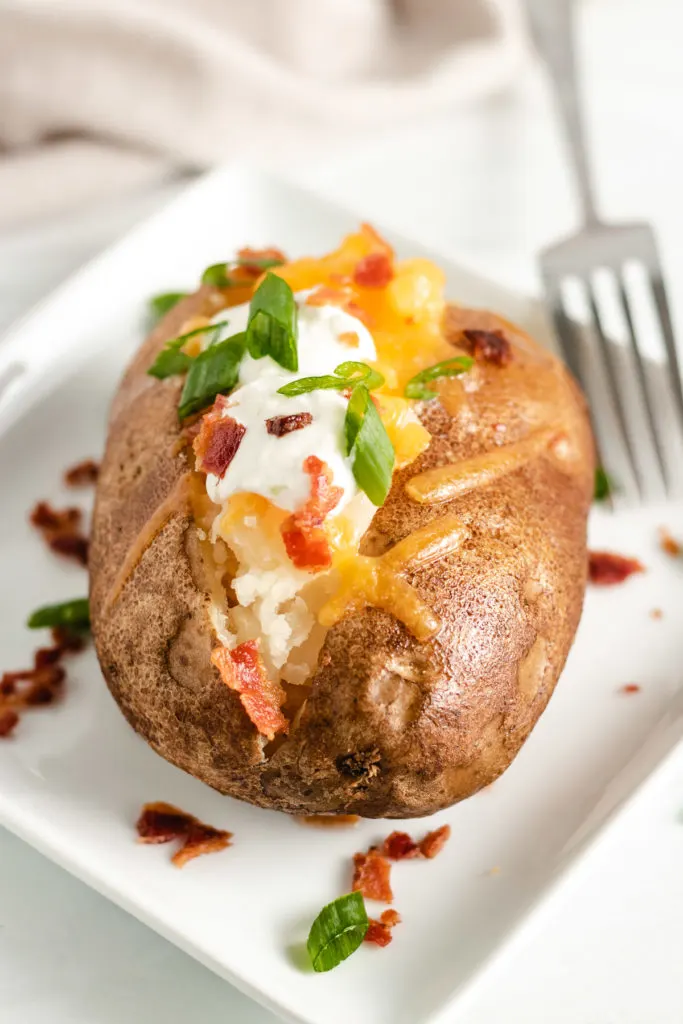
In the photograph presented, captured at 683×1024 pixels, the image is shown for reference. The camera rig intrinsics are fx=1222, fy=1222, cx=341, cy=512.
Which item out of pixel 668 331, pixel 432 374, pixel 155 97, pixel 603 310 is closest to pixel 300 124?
pixel 155 97

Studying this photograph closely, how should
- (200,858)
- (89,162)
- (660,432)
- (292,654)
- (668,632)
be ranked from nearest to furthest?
1. (292,654)
2. (200,858)
3. (668,632)
4. (660,432)
5. (89,162)

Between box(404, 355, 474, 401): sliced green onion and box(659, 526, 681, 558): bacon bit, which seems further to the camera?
box(659, 526, 681, 558): bacon bit

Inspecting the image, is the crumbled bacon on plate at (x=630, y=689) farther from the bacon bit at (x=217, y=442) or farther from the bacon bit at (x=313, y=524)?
the bacon bit at (x=217, y=442)

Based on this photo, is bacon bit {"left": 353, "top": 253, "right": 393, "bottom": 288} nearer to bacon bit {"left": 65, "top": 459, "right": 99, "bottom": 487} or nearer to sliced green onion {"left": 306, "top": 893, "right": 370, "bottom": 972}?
bacon bit {"left": 65, "top": 459, "right": 99, "bottom": 487}

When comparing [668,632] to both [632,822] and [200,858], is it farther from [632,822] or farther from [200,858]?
[200,858]

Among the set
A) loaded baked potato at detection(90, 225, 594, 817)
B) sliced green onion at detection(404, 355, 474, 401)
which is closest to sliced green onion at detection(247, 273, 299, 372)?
loaded baked potato at detection(90, 225, 594, 817)

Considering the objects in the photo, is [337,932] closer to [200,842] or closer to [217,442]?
[200,842]

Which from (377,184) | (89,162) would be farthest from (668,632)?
(89,162)
